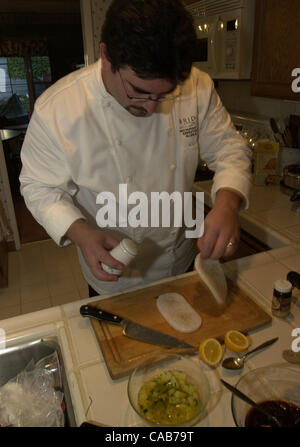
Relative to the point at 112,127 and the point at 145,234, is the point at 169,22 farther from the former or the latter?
the point at 145,234

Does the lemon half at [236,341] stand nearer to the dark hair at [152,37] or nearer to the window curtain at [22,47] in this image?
the dark hair at [152,37]

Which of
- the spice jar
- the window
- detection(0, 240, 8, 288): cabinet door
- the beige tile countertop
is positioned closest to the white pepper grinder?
the spice jar

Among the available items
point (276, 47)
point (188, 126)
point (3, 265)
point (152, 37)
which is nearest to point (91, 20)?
point (276, 47)

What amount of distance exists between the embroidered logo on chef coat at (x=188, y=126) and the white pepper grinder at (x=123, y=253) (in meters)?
0.44

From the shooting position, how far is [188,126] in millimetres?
1051

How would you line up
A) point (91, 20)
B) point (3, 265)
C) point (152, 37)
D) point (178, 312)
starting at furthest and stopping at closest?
point (91, 20), point (3, 265), point (178, 312), point (152, 37)

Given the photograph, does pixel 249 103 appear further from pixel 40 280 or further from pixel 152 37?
pixel 40 280

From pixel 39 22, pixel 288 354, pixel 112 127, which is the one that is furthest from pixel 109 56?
pixel 39 22

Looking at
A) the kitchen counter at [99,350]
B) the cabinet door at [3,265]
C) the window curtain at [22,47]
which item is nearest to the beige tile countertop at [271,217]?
the kitchen counter at [99,350]

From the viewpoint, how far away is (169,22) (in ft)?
2.02

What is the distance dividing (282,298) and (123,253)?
0.40 meters

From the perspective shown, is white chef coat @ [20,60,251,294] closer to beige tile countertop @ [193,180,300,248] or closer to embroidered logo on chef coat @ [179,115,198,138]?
embroidered logo on chef coat @ [179,115,198,138]

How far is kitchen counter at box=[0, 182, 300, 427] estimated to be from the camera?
0.64 meters

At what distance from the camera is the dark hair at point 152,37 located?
0.61 meters
